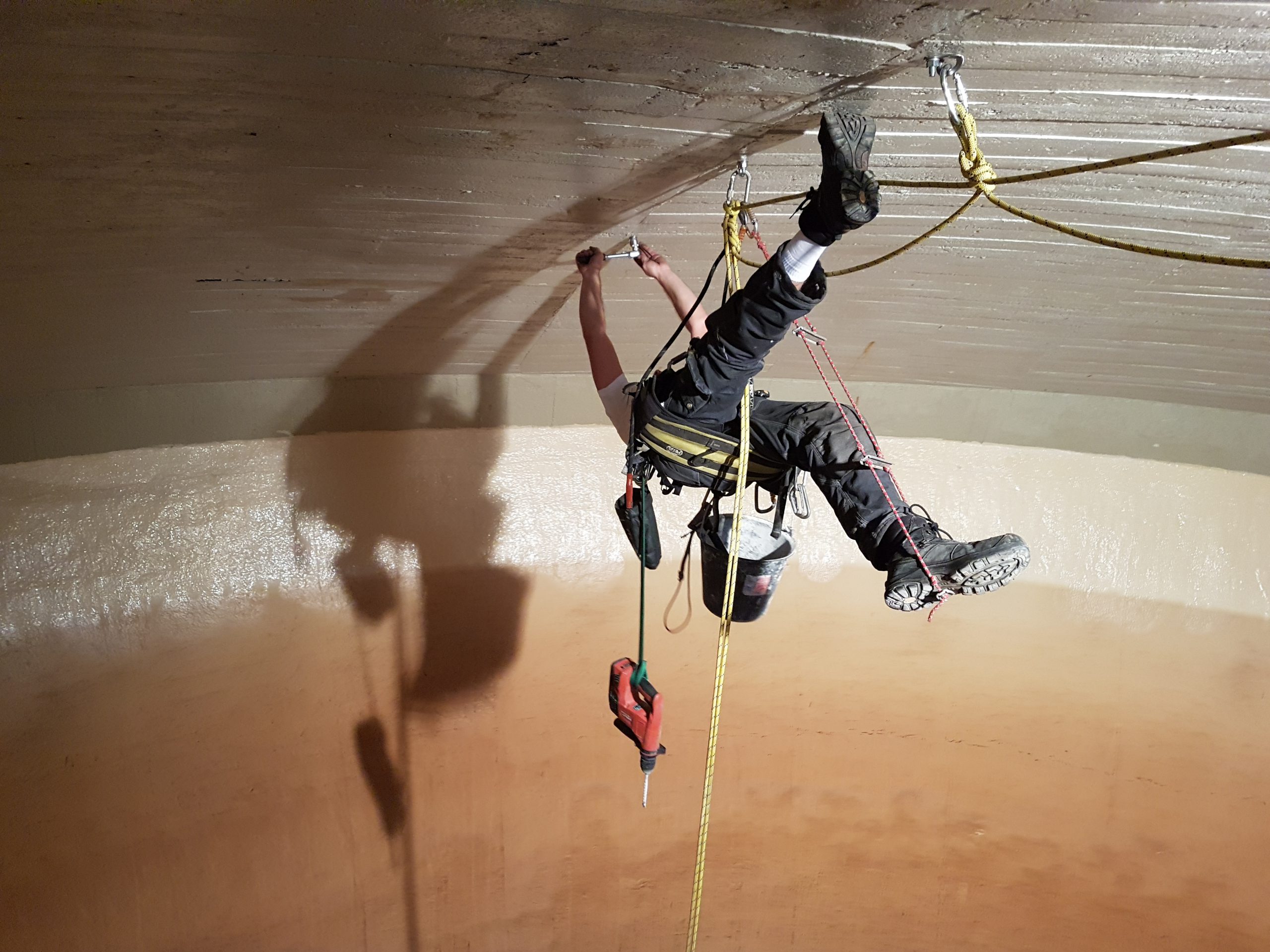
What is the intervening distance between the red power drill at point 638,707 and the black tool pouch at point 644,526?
0.28 m

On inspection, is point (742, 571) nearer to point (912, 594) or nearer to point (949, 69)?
point (912, 594)

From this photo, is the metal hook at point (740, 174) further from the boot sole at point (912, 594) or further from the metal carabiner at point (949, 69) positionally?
the boot sole at point (912, 594)

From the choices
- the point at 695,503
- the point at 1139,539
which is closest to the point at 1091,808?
the point at 1139,539

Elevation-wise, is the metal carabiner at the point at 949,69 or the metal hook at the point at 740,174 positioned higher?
the metal carabiner at the point at 949,69

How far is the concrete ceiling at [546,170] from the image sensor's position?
1496 mm

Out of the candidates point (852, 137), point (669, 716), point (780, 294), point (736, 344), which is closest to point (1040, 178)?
point (852, 137)

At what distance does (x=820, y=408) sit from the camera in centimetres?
204

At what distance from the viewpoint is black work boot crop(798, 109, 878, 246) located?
4.86 ft

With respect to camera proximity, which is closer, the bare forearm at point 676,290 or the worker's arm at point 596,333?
the worker's arm at point 596,333

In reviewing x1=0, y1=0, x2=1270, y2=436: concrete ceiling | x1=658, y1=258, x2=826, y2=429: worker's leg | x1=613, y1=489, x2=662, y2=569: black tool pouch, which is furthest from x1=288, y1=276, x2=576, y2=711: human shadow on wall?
x1=658, y1=258, x2=826, y2=429: worker's leg

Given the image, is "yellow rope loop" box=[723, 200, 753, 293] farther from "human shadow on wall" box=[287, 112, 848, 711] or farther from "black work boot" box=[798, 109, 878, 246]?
"human shadow on wall" box=[287, 112, 848, 711]

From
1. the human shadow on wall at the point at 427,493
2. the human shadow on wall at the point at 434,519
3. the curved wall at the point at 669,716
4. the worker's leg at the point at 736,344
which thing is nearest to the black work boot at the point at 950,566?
the worker's leg at the point at 736,344

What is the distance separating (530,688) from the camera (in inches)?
156

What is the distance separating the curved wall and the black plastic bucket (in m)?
1.72
